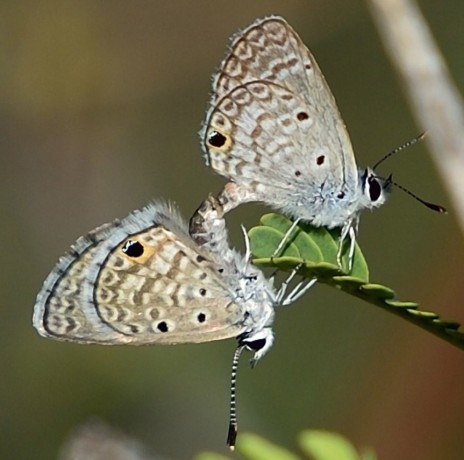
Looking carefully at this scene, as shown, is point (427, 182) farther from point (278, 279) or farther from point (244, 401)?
point (278, 279)

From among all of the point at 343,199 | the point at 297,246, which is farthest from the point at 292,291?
the point at 297,246

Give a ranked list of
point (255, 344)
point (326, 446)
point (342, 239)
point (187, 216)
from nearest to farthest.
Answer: point (326, 446)
point (342, 239)
point (255, 344)
point (187, 216)

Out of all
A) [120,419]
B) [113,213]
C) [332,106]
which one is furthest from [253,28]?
[113,213]

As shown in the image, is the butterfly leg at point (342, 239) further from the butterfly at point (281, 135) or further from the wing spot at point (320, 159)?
the wing spot at point (320, 159)

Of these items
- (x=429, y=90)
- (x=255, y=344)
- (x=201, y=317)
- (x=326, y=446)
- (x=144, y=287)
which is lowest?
(x=326, y=446)

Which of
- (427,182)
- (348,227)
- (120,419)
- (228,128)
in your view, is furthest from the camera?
(427,182)

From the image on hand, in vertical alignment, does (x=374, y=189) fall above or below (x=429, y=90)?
below

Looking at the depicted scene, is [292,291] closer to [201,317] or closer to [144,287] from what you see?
[201,317]
